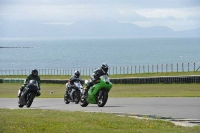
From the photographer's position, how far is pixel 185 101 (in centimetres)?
2800

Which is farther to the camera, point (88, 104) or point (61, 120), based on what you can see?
point (88, 104)

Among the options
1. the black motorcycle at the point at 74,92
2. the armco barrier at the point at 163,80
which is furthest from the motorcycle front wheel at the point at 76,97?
the armco barrier at the point at 163,80

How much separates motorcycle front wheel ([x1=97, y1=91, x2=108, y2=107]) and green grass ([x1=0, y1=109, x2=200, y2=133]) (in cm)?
578

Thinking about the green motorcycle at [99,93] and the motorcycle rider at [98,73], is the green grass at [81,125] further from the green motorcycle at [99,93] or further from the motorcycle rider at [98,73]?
the motorcycle rider at [98,73]

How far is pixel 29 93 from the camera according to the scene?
27734 mm

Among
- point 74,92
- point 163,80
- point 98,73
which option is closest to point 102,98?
point 98,73

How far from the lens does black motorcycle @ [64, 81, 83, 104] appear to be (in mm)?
28439

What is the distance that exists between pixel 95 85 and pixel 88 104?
3.13m

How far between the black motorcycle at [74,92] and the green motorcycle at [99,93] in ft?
5.45

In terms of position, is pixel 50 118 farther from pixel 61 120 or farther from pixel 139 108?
pixel 139 108

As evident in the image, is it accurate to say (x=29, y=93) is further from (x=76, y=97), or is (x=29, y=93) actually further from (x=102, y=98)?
(x=102, y=98)

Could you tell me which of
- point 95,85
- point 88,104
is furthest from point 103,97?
point 88,104

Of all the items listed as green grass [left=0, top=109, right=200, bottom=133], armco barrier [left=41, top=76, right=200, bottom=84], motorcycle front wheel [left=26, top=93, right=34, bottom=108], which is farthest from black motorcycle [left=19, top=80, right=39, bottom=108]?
armco barrier [left=41, top=76, right=200, bottom=84]

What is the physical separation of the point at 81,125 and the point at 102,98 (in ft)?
28.6
